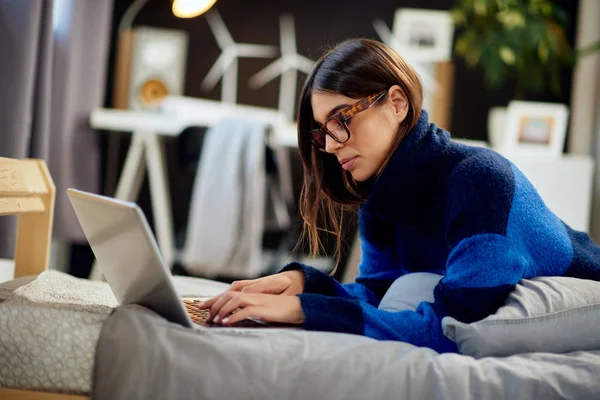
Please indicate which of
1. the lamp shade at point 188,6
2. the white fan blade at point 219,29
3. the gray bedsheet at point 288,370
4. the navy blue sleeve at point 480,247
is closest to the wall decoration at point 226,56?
the white fan blade at point 219,29

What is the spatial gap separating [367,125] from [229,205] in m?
1.36

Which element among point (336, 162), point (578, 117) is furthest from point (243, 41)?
point (336, 162)

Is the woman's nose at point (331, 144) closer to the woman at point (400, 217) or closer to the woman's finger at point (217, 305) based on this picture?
the woman at point (400, 217)

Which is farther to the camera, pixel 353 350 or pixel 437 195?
pixel 437 195

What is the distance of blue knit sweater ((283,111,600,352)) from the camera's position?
3.13ft

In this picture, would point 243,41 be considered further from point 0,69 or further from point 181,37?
point 0,69

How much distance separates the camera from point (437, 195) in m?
1.11

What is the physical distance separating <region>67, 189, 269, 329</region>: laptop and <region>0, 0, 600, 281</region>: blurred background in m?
1.24

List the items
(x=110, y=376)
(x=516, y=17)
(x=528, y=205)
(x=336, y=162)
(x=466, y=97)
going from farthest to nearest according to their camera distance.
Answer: (x=466, y=97)
(x=516, y=17)
(x=336, y=162)
(x=528, y=205)
(x=110, y=376)

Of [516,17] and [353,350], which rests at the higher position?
[516,17]

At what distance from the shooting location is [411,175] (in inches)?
43.9

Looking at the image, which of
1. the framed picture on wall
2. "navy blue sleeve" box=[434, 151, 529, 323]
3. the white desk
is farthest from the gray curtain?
the framed picture on wall

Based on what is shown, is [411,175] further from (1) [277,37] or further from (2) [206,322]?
(1) [277,37]

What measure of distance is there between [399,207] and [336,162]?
247mm
